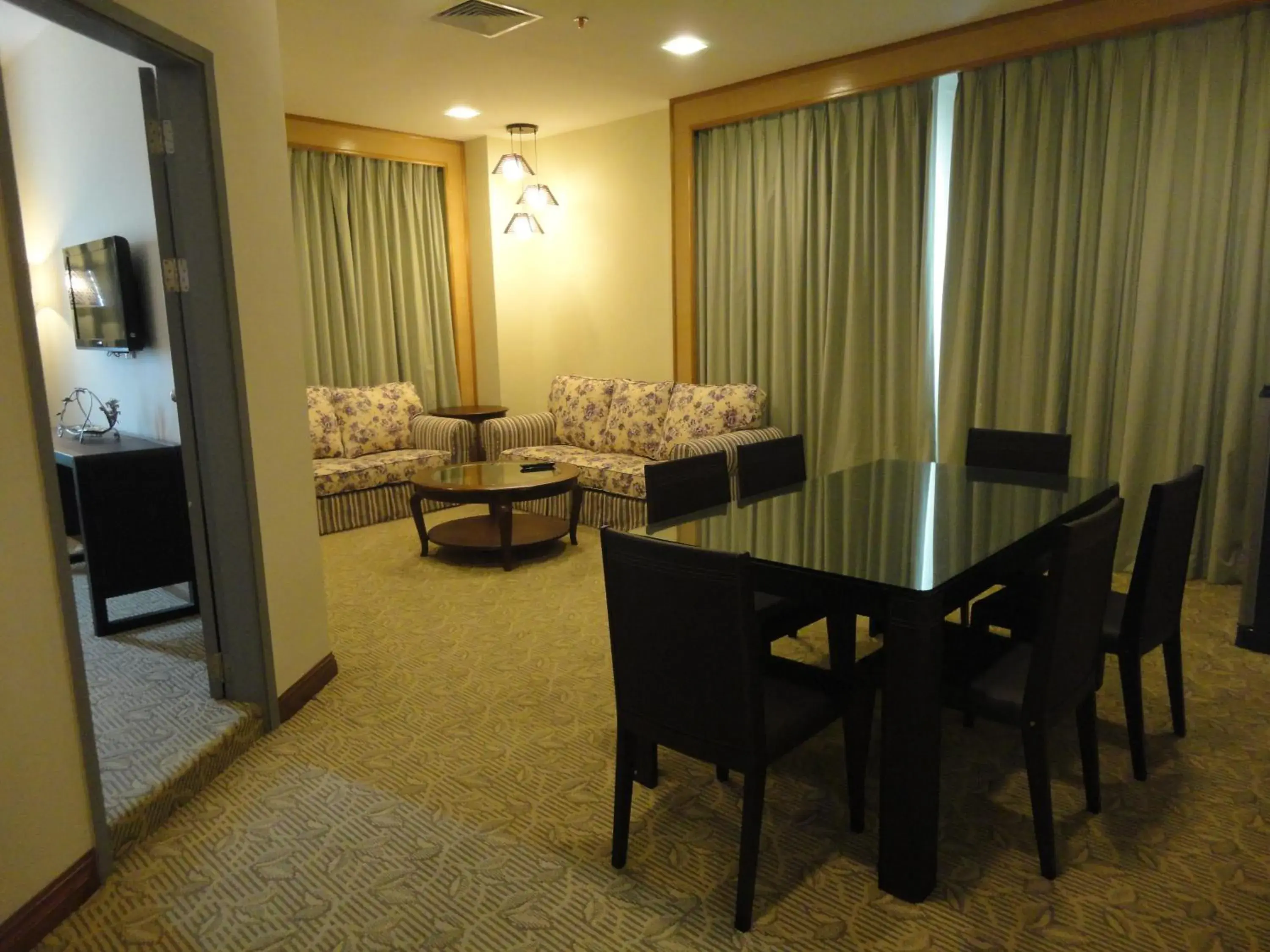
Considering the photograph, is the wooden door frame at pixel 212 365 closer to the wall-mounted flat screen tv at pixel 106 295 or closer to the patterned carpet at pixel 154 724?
the patterned carpet at pixel 154 724

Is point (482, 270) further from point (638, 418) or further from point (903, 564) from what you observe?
point (903, 564)

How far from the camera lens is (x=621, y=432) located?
570 cm

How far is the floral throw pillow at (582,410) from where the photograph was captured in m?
5.85

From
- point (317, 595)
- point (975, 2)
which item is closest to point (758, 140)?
point (975, 2)

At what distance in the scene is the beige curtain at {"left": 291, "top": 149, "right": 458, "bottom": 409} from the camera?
19.4ft

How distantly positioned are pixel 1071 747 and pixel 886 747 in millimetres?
1023

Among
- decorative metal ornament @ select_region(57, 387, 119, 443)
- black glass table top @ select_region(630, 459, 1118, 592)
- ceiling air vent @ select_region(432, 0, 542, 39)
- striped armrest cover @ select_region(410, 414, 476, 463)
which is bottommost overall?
striped armrest cover @ select_region(410, 414, 476, 463)

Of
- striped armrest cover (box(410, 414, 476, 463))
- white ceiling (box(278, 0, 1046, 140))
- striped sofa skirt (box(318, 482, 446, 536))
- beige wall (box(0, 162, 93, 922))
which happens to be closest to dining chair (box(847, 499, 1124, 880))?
beige wall (box(0, 162, 93, 922))

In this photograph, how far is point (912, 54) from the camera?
4.41 m

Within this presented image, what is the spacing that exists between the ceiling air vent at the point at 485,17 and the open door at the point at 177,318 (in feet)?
5.15

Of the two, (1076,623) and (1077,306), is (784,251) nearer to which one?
(1077,306)

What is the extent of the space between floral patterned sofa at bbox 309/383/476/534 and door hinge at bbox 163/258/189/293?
9.17 feet

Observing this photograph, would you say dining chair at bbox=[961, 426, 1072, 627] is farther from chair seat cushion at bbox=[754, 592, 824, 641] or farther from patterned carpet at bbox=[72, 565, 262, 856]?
patterned carpet at bbox=[72, 565, 262, 856]

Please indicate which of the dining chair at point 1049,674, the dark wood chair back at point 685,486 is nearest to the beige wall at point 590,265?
the dark wood chair back at point 685,486
